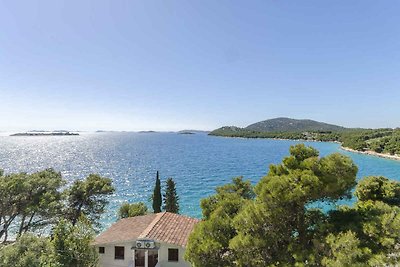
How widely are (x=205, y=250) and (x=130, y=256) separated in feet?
27.3

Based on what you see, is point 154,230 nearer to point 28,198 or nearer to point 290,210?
point 290,210

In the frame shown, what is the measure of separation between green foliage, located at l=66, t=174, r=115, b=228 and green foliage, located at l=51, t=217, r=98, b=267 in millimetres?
10990

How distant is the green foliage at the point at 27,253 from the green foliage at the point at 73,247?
53 cm

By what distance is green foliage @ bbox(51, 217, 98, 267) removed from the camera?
14.7 m

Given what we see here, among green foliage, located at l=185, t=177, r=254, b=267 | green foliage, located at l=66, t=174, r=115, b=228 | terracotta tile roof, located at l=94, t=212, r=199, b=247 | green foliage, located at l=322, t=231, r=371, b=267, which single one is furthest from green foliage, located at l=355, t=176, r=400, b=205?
green foliage, located at l=66, t=174, r=115, b=228

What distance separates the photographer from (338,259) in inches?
304

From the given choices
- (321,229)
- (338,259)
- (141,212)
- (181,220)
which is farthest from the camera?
(141,212)

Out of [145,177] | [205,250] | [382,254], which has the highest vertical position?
[382,254]

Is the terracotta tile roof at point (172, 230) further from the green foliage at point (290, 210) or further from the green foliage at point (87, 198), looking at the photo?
the green foliage at point (87, 198)

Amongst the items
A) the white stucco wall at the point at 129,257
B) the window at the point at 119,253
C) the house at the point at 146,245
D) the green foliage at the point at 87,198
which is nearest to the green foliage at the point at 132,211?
the green foliage at the point at 87,198

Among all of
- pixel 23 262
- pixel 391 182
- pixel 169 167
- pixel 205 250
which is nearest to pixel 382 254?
pixel 205 250

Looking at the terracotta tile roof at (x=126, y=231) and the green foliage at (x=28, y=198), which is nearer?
the terracotta tile roof at (x=126, y=231)

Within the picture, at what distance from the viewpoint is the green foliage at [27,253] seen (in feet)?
43.7

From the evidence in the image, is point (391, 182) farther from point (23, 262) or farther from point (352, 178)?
point (23, 262)
